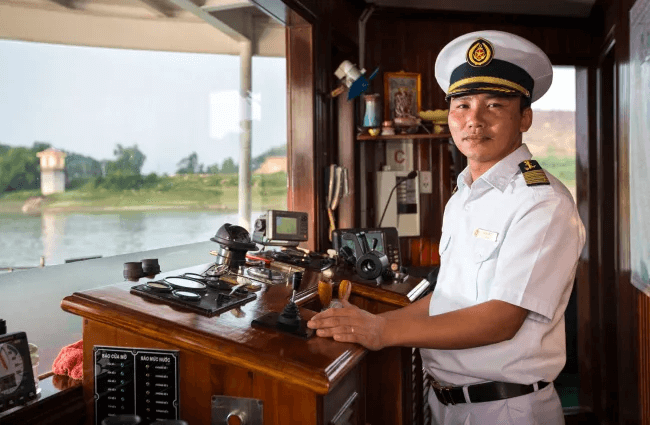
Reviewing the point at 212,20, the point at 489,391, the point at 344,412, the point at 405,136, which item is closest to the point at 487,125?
the point at 489,391

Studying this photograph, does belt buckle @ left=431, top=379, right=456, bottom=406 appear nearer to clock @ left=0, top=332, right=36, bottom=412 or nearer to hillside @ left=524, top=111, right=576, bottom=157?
clock @ left=0, top=332, right=36, bottom=412

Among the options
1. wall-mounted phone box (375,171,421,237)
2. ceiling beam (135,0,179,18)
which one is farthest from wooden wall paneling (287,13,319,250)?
wall-mounted phone box (375,171,421,237)

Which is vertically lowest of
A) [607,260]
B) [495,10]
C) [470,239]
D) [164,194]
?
[607,260]

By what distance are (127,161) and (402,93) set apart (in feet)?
6.80

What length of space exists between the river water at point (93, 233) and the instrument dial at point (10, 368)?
418 mm

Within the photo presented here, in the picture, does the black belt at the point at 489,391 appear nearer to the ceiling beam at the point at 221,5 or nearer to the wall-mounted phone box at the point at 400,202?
the ceiling beam at the point at 221,5

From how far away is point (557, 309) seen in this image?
1.50 metres

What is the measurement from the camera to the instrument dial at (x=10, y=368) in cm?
129

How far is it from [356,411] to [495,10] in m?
3.20

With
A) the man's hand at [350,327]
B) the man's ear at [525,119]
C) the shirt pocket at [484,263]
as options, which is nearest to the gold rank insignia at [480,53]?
the man's ear at [525,119]

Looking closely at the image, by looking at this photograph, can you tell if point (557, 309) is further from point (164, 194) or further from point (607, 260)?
point (607, 260)

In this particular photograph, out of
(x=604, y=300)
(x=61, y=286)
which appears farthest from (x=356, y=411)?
(x=604, y=300)

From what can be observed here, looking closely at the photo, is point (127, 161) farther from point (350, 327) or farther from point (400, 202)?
point (400, 202)

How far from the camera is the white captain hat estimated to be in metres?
1.58
